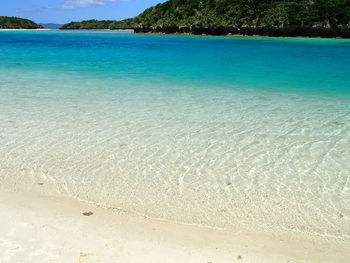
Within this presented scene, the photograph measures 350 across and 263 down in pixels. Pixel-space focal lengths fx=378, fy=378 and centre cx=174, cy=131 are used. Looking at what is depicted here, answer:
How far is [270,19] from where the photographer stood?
87.4m

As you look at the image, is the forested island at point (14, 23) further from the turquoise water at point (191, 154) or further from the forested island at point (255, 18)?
the turquoise water at point (191, 154)

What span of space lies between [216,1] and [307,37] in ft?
121

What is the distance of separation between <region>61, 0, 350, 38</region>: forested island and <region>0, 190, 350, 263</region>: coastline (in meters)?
81.6

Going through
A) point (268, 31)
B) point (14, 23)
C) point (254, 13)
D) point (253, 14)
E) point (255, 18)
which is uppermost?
point (14, 23)

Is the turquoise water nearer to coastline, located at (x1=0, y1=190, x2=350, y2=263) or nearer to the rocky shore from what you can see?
coastline, located at (x1=0, y1=190, x2=350, y2=263)

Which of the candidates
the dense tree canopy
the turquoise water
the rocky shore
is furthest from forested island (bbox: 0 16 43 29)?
the turquoise water

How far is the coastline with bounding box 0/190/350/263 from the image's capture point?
3.35 m

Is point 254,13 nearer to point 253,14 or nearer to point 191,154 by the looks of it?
point 253,14

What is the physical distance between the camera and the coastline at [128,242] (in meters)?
3.35

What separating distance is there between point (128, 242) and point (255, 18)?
312 ft

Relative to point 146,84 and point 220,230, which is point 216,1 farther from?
point 220,230

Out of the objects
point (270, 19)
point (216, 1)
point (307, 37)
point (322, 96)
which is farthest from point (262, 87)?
point (216, 1)

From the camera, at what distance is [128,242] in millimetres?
3586

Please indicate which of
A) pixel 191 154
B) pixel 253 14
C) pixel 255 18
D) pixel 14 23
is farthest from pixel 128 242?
pixel 14 23
